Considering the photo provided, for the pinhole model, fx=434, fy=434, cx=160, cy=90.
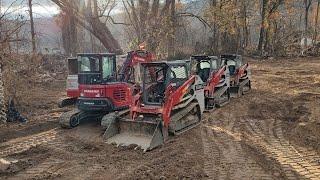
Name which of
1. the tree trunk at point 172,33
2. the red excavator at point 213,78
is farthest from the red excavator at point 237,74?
the tree trunk at point 172,33

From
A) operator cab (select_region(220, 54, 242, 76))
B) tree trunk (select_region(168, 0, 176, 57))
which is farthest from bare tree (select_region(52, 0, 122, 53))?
operator cab (select_region(220, 54, 242, 76))

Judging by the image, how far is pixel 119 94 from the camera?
11.9 meters

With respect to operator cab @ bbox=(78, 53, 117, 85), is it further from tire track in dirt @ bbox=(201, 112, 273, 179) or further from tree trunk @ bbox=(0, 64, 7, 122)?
tire track in dirt @ bbox=(201, 112, 273, 179)

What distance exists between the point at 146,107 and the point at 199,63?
4.94 metres

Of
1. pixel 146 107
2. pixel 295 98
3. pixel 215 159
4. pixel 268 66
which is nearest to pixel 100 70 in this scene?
pixel 146 107

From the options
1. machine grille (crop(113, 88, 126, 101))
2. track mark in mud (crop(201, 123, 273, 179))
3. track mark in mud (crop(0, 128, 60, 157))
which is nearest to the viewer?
track mark in mud (crop(201, 123, 273, 179))

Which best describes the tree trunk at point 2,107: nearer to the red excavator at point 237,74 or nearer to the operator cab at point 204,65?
the operator cab at point 204,65

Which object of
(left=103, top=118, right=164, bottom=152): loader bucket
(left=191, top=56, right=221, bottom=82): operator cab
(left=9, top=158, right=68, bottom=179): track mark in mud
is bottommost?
(left=9, top=158, right=68, bottom=179): track mark in mud

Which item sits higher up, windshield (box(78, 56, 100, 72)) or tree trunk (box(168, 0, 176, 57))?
tree trunk (box(168, 0, 176, 57))

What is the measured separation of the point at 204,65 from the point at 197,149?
5844 millimetres

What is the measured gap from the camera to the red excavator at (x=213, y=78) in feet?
45.0

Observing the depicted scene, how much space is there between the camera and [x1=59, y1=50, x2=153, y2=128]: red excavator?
38.3ft

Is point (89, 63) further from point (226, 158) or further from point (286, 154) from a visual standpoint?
point (286, 154)

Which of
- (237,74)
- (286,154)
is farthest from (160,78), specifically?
(237,74)
